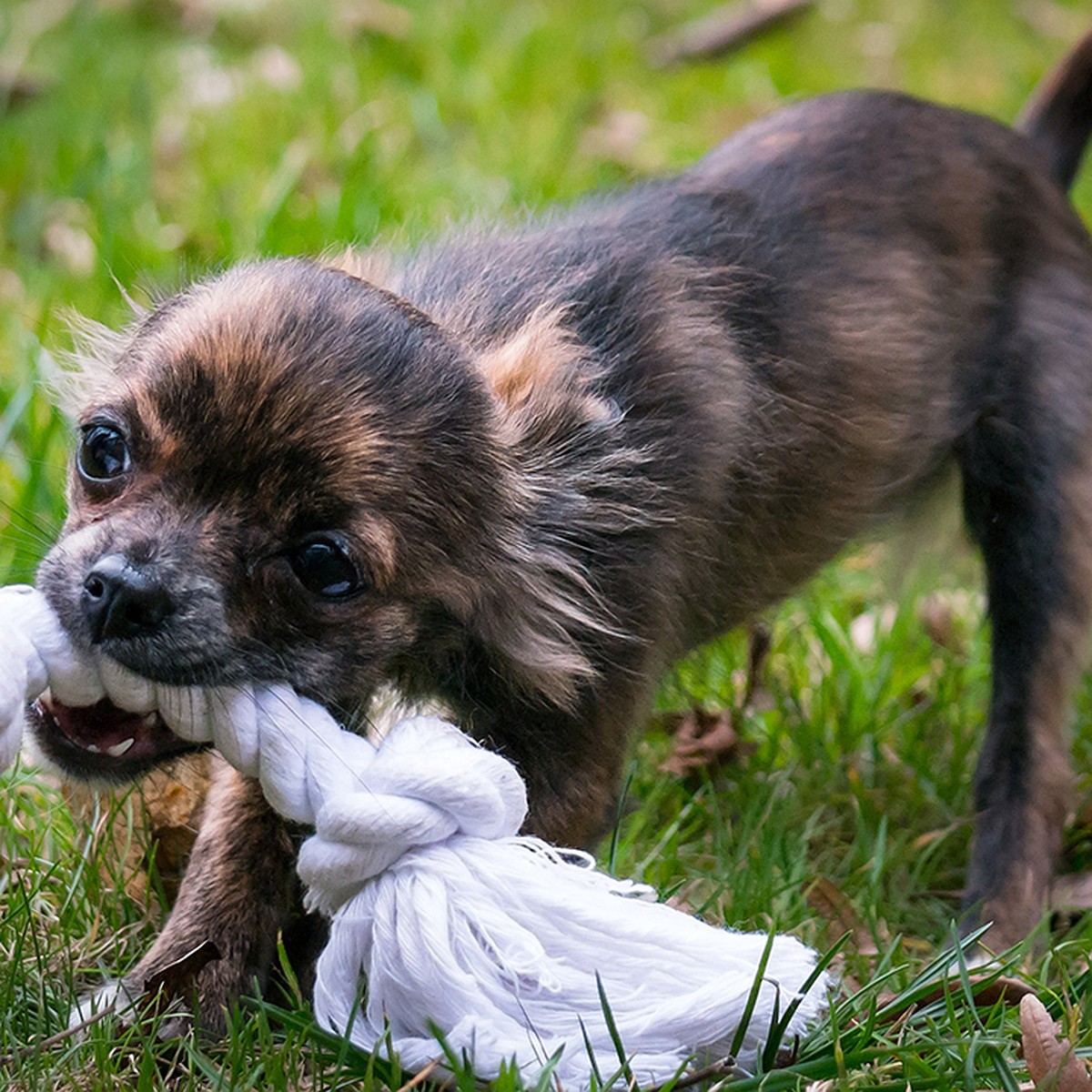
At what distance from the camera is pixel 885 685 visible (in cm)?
444

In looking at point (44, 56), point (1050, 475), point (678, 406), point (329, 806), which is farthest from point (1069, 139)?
point (44, 56)

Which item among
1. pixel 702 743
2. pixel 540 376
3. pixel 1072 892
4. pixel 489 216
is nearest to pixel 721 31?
pixel 489 216

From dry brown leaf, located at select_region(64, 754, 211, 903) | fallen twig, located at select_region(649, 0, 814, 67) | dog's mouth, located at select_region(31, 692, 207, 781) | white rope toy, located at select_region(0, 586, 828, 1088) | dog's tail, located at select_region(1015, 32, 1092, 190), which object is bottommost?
fallen twig, located at select_region(649, 0, 814, 67)

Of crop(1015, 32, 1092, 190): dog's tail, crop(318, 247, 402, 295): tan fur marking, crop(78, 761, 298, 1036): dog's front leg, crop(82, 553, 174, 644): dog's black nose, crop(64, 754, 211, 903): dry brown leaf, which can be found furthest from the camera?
crop(1015, 32, 1092, 190): dog's tail

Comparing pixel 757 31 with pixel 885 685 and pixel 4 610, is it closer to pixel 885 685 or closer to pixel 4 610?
pixel 885 685

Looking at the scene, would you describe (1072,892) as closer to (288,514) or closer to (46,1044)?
(288,514)

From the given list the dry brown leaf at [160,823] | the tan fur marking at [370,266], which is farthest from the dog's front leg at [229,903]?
the tan fur marking at [370,266]

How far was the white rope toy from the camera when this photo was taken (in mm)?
2562

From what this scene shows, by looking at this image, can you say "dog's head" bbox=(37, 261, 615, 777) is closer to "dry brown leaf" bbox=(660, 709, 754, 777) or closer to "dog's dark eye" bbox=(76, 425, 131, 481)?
"dog's dark eye" bbox=(76, 425, 131, 481)

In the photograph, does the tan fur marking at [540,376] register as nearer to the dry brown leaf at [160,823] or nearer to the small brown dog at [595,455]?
the small brown dog at [595,455]

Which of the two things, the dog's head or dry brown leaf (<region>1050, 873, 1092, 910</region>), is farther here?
dry brown leaf (<region>1050, 873, 1092, 910</region>)

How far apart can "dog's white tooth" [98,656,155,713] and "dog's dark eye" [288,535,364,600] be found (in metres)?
0.29

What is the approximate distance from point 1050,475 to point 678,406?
119 centimetres

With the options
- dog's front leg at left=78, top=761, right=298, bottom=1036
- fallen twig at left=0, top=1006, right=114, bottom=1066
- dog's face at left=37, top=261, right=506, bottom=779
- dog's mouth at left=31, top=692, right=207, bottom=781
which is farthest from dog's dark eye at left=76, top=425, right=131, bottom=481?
fallen twig at left=0, top=1006, right=114, bottom=1066
